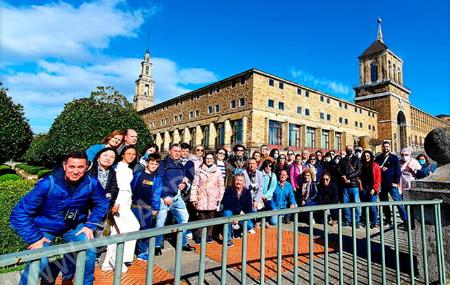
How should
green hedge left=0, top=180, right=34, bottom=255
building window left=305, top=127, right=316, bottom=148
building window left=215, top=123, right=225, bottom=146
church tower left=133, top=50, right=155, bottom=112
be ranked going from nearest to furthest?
green hedge left=0, top=180, right=34, bottom=255
building window left=215, top=123, right=225, bottom=146
building window left=305, top=127, right=316, bottom=148
church tower left=133, top=50, right=155, bottom=112

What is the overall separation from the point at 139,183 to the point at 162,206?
66cm

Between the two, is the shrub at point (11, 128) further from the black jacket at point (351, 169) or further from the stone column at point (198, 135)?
the stone column at point (198, 135)

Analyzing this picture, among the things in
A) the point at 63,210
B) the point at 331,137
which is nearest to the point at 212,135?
the point at 331,137

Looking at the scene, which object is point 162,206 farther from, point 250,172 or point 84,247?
point 84,247

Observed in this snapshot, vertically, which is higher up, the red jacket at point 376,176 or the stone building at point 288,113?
the stone building at point 288,113

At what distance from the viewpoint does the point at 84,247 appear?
1.31m

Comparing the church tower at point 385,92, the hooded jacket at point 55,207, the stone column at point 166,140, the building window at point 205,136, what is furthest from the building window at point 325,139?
the hooded jacket at point 55,207

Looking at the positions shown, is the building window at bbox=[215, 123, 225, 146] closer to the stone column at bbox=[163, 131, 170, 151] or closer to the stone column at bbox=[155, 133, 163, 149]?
the stone column at bbox=[163, 131, 170, 151]

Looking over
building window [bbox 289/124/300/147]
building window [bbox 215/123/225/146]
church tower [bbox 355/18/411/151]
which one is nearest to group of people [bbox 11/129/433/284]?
building window [bbox 289/124/300/147]

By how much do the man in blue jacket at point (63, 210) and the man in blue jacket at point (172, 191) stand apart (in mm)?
1751

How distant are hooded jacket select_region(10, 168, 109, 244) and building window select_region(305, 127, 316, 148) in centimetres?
3869

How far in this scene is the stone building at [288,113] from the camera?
34656mm

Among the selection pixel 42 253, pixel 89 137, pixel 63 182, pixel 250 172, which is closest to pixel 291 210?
pixel 42 253

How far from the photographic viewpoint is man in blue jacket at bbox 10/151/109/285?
8.28 ft
